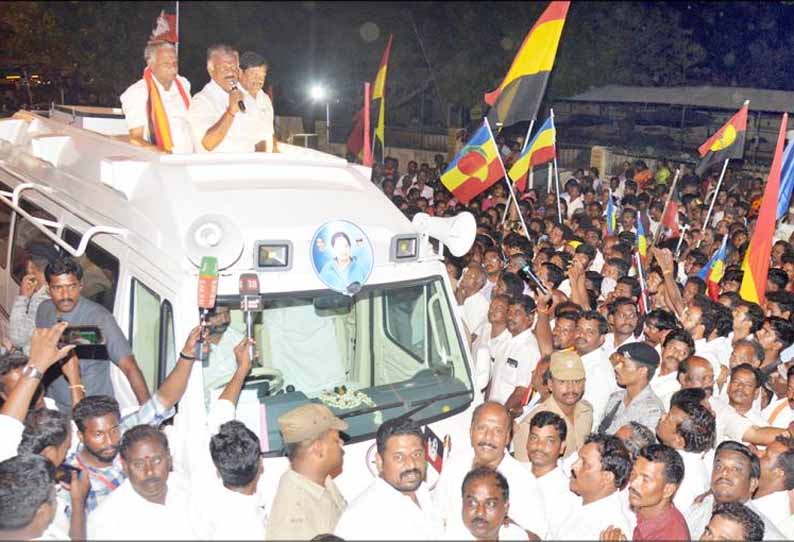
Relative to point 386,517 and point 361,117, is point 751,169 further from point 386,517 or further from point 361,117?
point 386,517

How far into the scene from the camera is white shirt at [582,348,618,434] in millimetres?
5931

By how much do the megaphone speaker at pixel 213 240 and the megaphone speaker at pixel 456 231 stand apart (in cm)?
127

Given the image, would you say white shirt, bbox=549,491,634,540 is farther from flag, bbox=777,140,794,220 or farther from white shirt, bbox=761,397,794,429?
flag, bbox=777,140,794,220

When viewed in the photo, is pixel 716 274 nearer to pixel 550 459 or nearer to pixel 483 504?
pixel 550 459

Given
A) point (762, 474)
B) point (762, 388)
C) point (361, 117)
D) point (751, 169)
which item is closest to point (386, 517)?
point (762, 474)

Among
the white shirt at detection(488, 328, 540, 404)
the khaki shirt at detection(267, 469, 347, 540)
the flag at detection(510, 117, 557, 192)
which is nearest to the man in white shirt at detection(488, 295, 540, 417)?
the white shirt at detection(488, 328, 540, 404)

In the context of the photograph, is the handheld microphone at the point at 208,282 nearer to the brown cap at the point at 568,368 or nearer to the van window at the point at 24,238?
the brown cap at the point at 568,368

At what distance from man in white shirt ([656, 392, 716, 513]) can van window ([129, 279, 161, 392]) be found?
9.52 feet

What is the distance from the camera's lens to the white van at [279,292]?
4.61 metres

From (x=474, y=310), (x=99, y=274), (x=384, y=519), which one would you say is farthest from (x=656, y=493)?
(x=474, y=310)

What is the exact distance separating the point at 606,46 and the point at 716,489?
84.6ft

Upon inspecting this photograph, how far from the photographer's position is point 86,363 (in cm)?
520

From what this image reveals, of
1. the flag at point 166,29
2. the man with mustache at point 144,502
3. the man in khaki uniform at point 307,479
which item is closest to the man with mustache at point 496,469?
the man in khaki uniform at point 307,479

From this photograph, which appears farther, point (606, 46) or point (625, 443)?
point (606, 46)
